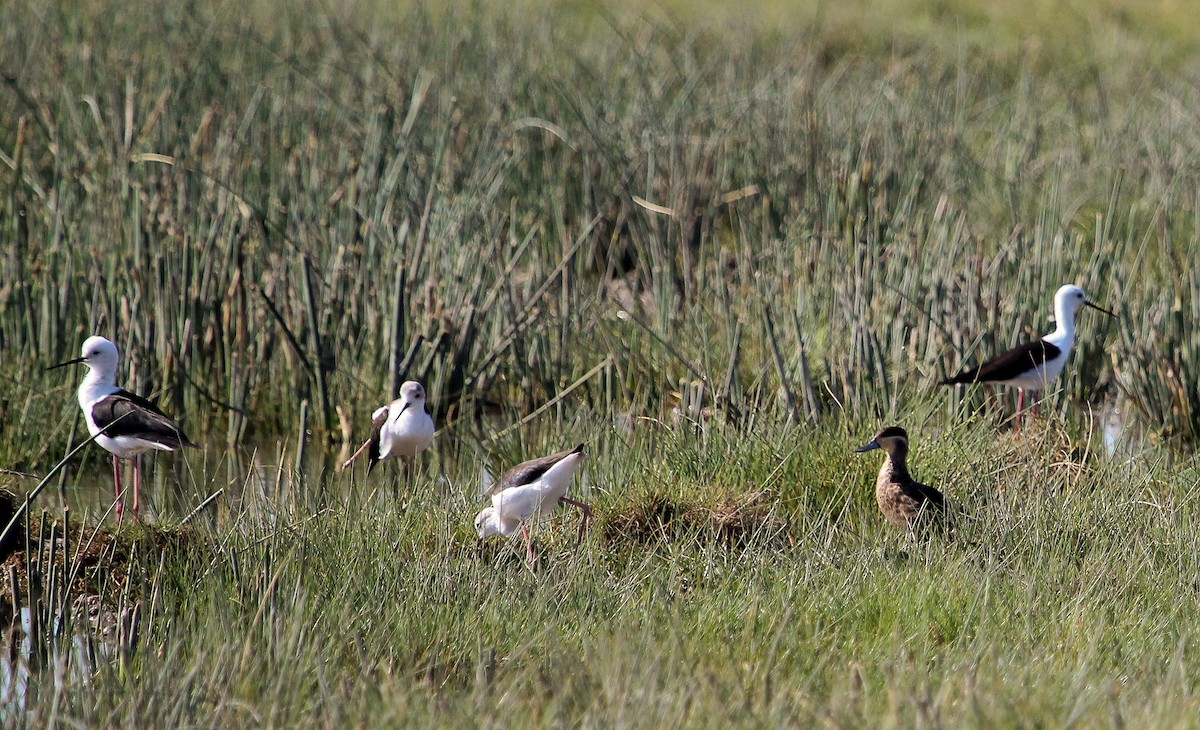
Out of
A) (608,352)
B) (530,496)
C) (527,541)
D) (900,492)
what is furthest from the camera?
(608,352)

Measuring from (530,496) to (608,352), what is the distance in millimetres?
2033

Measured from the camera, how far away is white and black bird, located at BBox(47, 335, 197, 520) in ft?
15.4

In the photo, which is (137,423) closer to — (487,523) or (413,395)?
(413,395)

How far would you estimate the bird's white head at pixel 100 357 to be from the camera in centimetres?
491

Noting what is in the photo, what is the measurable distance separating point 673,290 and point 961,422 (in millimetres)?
1820

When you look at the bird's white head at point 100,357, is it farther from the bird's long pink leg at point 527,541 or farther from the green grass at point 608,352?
the bird's long pink leg at point 527,541

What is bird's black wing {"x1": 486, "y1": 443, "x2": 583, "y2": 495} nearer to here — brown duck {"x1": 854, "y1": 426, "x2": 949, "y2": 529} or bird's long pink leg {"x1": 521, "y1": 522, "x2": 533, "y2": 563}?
bird's long pink leg {"x1": 521, "y1": 522, "x2": 533, "y2": 563}

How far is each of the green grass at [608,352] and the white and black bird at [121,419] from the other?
0.68ft

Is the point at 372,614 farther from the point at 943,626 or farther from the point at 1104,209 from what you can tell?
the point at 1104,209

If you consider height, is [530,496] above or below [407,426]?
above

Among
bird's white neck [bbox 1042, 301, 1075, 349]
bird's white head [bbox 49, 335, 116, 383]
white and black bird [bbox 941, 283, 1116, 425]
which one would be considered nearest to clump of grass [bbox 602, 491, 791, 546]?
white and black bird [bbox 941, 283, 1116, 425]

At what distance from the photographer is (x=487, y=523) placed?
4.34 meters

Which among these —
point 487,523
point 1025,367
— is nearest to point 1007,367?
point 1025,367

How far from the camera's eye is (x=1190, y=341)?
5.98 m
